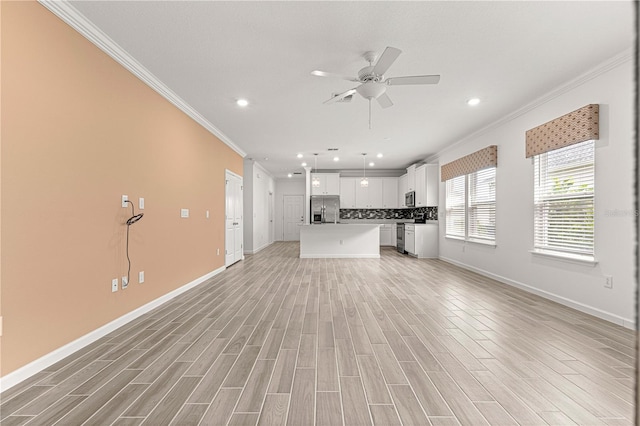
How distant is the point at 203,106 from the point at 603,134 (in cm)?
501

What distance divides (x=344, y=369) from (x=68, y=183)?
2.58 meters

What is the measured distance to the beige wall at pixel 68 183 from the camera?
1.90 m

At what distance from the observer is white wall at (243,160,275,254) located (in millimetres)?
8516

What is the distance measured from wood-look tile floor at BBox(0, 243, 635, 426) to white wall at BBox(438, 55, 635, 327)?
1.11 feet

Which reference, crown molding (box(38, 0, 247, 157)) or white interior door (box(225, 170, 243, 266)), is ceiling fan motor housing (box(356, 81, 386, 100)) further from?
white interior door (box(225, 170, 243, 266))

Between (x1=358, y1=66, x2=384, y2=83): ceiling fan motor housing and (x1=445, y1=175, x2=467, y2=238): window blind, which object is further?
(x1=445, y1=175, x2=467, y2=238): window blind

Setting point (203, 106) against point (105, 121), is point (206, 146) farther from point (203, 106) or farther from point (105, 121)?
point (105, 121)

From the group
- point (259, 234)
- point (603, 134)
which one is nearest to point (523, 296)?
point (603, 134)

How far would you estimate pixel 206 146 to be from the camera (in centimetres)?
511

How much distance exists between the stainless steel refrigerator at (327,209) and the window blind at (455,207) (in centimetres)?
395

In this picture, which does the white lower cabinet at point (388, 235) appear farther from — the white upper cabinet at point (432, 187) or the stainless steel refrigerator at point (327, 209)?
the white upper cabinet at point (432, 187)

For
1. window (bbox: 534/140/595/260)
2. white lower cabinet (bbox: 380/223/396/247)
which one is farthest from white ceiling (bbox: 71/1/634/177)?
white lower cabinet (bbox: 380/223/396/247)

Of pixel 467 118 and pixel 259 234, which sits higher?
pixel 467 118

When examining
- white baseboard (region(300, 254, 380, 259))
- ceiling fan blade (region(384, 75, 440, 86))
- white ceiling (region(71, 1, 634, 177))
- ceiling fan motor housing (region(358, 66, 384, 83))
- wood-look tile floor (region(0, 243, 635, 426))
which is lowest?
white baseboard (region(300, 254, 380, 259))
